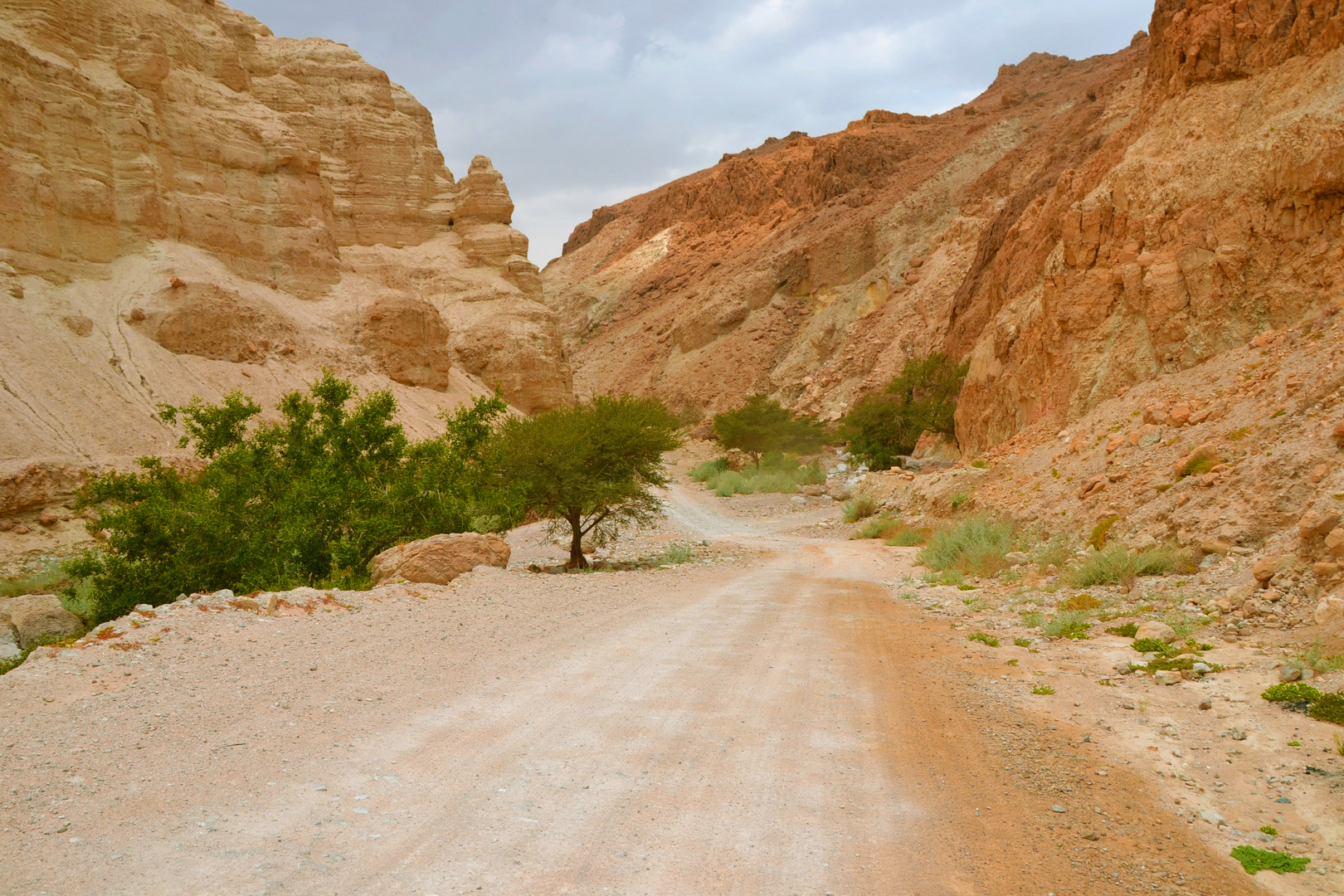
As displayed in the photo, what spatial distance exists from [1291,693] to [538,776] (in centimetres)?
472

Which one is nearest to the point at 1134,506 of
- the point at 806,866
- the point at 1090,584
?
the point at 1090,584

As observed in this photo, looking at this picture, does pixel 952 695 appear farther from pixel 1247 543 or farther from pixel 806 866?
pixel 1247 543

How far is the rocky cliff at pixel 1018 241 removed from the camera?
14742 mm

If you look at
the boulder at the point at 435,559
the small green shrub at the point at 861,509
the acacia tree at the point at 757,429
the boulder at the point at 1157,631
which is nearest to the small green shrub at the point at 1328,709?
the boulder at the point at 1157,631

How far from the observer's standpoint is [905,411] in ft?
112

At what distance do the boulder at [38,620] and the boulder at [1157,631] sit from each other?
12889mm

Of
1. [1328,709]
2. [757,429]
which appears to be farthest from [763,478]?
[1328,709]

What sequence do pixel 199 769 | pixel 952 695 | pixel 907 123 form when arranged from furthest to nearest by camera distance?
pixel 907 123 < pixel 952 695 < pixel 199 769

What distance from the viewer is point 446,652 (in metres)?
6.89

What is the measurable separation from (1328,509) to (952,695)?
406 centimetres

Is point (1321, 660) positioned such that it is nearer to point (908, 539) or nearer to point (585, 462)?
point (585, 462)

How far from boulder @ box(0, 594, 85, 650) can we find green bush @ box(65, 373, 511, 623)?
34 centimetres

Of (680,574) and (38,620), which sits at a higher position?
(680,574)

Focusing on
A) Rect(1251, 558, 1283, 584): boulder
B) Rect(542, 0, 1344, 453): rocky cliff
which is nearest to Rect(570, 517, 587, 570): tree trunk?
Rect(1251, 558, 1283, 584): boulder
